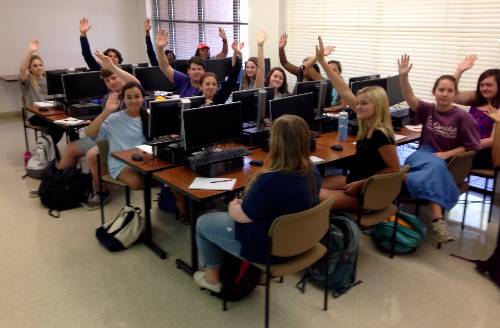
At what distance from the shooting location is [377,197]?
3023mm

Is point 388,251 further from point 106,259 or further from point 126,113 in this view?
point 126,113

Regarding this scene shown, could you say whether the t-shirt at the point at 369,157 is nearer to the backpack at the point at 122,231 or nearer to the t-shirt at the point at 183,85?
the backpack at the point at 122,231

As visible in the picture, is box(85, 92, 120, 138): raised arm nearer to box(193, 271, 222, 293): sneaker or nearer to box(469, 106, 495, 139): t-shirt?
box(193, 271, 222, 293): sneaker

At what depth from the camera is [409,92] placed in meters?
4.12

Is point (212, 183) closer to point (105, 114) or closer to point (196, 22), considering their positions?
point (105, 114)

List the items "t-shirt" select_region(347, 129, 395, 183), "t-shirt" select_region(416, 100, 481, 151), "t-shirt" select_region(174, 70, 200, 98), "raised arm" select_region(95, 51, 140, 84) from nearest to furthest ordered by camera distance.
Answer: "t-shirt" select_region(347, 129, 395, 183), "t-shirt" select_region(416, 100, 481, 151), "raised arm" select_region(95, 51, 140, 84), "t-shirt" select_region(174, 70, 200, 98)

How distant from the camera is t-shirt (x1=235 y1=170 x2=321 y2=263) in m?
2.29

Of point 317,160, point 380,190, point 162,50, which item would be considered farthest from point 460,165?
point 162,50

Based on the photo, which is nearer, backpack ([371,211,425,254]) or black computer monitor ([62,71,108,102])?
backpack ([371,211,425,254])

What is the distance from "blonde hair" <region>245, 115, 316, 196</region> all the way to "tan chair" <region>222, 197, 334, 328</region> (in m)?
0.23

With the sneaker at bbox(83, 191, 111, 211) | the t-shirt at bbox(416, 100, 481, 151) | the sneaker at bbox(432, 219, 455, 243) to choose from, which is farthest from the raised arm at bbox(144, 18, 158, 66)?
the sneaker at bbox(432, 219, 455, 243)

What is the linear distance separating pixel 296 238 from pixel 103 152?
2.19m

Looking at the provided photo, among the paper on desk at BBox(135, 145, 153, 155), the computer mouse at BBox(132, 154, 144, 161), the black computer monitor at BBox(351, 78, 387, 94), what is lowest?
the computer mouse at BBox(132, 154, 144, 161)

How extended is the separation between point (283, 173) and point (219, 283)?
3.31ft
